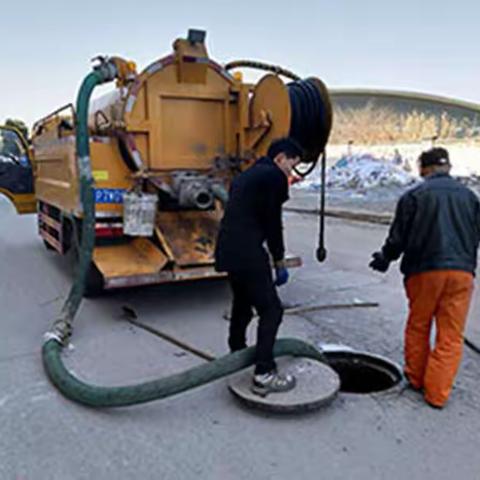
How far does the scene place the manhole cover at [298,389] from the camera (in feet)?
10.1

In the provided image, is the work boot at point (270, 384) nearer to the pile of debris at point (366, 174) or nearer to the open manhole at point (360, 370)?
the open manhole at point (360, 370)

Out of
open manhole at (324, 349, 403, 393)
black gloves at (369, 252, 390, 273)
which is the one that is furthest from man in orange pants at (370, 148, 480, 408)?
open manhole at (324, 349, 403, 393)

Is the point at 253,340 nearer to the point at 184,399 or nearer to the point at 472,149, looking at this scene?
the point at 184,399

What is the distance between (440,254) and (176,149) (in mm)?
3091

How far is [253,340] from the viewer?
434cm

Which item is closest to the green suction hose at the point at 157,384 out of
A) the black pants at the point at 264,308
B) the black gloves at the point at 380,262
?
the black pants at the point at 264,308

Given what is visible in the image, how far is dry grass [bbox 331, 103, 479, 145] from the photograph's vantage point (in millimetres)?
30602

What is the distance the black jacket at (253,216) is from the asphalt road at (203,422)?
905mm

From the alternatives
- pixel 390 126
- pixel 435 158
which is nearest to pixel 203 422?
pixel 435 158

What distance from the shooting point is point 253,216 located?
3.17 metres

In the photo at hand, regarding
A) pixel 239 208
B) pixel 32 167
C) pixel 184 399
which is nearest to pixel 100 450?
pixel 184 399

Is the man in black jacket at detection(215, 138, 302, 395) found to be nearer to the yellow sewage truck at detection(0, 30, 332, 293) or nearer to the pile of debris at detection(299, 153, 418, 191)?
the yellow sewage truck at detection(0, 30, 332, 293)

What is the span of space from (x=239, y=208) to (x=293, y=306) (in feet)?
7.55

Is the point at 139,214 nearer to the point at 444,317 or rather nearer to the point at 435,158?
the point at 435,158
